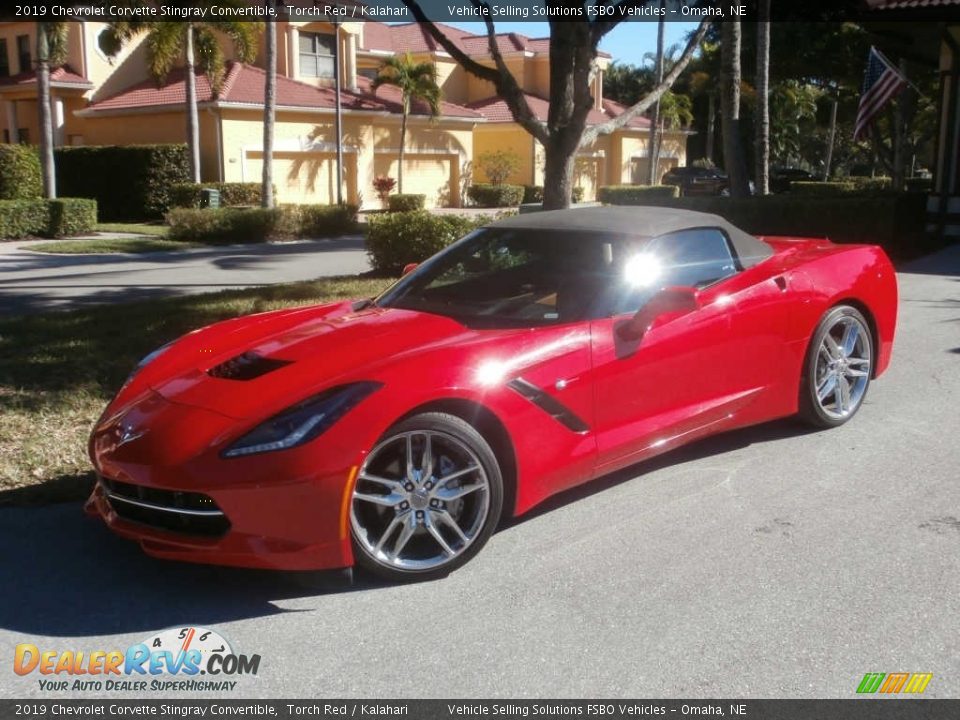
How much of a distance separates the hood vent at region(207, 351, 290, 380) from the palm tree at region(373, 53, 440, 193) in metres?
31.7

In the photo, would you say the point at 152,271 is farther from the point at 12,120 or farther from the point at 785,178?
the point at 785,178

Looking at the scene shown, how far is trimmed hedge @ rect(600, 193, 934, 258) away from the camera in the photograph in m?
15.8

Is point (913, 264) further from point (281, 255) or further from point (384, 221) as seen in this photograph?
point (281, 255)

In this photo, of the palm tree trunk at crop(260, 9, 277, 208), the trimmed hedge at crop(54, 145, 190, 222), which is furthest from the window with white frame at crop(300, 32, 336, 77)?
the palm tree trunk at crop(260, 9, 277, 208)

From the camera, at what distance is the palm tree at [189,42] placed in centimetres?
2466

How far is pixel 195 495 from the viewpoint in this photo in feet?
11.8

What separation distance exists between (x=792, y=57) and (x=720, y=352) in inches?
1103

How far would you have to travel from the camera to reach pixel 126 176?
28812 mm

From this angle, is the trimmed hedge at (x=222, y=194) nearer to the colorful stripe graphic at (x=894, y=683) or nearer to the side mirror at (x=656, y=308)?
the side mirror at (x=656, y=308)

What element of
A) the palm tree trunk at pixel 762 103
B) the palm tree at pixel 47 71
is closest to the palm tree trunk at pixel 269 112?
the palm tree at pixel 47 71

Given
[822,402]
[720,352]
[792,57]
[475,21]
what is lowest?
[822,402]

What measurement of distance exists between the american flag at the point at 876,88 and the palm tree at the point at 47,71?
694 inches
